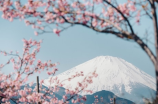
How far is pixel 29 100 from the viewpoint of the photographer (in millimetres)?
6617

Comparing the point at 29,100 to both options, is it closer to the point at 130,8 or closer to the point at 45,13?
the point at 45,13

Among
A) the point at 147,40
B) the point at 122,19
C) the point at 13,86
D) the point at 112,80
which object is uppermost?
the point at 122,19

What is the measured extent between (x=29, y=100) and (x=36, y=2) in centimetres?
364

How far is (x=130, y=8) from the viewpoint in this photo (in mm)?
4137

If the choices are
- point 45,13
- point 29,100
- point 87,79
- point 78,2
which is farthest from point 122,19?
point 87,79

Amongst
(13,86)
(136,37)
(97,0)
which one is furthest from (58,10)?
(13,86)

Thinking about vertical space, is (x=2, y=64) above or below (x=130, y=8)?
below

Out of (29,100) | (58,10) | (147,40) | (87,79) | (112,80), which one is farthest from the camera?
(112,80)

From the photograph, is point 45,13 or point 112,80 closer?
point 45,13

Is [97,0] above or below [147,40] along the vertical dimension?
above

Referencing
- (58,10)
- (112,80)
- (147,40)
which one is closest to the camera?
(147,40)

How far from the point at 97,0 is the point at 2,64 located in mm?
6556

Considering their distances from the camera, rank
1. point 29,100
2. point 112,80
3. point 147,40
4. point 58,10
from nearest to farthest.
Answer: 1. point 147,40
2. point 58,10
3. point 29,100
4. point 112,80

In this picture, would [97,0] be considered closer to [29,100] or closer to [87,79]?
[29,100]
